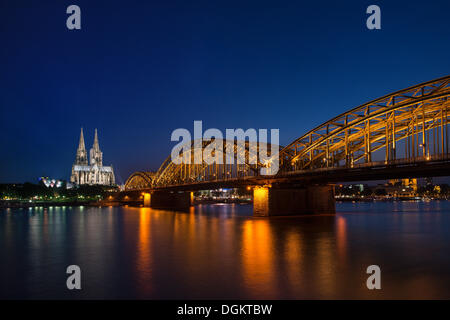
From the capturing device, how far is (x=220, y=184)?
231ft

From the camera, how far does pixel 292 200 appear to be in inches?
2314

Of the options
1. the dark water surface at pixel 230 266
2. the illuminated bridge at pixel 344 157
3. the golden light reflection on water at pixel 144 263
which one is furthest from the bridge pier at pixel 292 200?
the golden light reflection on water at pixel 144 263

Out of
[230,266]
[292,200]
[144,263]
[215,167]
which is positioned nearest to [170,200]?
[215,167]

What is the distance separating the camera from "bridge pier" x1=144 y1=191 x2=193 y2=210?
112m

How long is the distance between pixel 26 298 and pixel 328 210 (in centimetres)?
5288

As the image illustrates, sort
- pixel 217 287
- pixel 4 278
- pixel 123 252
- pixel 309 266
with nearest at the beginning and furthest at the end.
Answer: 1. pixel 217 287
2. pixel 4 278
3. pixel 309 266
4. pixel 123 252

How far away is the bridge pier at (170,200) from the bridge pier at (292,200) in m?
54.7

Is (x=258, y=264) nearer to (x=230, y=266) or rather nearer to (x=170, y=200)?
(x=230, y=266)

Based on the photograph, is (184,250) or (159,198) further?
(159,198)

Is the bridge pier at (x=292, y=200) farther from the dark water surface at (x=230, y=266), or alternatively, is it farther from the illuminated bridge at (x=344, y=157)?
the dark water surface at (x=230, y=266)

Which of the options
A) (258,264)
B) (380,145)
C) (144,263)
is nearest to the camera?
(258,264)

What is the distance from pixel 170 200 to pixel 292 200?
62.2 meters
